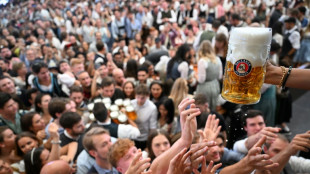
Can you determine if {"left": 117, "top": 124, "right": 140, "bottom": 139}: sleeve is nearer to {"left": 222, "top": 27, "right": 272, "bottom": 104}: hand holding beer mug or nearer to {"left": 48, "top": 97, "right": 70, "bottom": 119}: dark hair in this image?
{"left": 48, "top": 97, "right": 70, "bottom": 119}: dark hair

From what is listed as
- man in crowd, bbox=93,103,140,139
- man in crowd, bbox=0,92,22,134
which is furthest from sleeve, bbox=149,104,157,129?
man in crowd, bbox=0,92,22,134

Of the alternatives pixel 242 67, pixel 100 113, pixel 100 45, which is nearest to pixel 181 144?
pixel 242 67

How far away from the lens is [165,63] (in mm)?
4520

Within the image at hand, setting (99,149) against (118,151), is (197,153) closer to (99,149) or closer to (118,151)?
(118,151)

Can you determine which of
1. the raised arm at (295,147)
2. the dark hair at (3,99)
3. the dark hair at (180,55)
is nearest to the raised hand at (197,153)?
the raised arm at (295,147)

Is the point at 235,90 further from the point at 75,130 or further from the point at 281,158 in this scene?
the point at 75,130

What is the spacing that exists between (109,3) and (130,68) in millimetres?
6349

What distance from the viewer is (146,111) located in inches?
122

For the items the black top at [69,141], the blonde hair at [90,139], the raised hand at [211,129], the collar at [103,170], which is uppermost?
the raised hand at [211,129]

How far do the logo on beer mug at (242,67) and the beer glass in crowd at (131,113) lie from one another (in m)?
1.96

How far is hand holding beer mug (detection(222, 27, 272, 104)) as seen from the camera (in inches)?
45.2

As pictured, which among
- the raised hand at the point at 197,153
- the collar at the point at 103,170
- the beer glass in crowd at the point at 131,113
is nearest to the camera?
the raised hand at the point at 197,153

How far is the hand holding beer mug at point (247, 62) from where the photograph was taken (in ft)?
3.76

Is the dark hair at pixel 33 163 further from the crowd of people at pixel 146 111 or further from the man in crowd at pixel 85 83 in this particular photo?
the man in crowd at pixel 85 83
